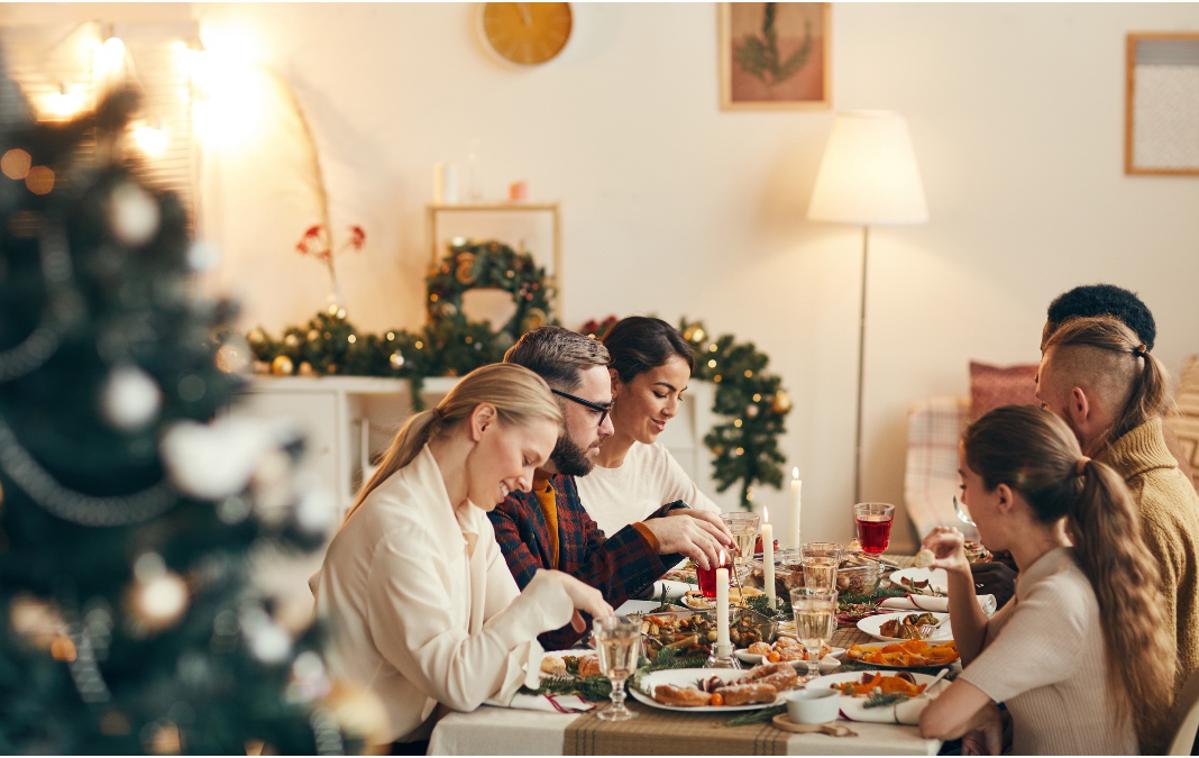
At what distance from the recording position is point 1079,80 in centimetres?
516

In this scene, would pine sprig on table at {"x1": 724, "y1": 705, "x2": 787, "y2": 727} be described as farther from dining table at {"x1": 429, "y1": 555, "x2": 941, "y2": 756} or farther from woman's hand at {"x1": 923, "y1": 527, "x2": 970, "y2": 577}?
woman's hand at {"x1": 923, "y1": 527, "x2": 970, "y2": 577}

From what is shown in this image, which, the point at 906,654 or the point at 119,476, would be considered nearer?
the point at 119,476

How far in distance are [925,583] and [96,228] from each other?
6.66 feet

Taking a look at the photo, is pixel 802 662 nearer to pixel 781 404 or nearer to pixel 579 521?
pixel 579 521

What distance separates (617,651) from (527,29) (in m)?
Result: 3.96

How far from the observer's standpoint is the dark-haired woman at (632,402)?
9.70 feet

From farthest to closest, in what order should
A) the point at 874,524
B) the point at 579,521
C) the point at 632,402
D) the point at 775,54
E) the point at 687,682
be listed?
the point at 775,54, the point at 632,402, the point at 579,521, the point at 874,524, the point at 687,682

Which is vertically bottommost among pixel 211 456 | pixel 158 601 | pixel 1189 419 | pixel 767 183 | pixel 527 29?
pixel 1189 419

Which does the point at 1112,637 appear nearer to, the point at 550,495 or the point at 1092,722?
the point at 1092,722

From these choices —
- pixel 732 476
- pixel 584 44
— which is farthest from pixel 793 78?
pixel 732 476

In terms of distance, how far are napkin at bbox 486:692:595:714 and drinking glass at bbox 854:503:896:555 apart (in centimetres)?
87

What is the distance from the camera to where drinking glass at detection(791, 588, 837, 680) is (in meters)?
2.09

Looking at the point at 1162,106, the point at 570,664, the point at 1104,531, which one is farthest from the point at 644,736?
the point at 1162,106

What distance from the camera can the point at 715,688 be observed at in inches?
74.4
